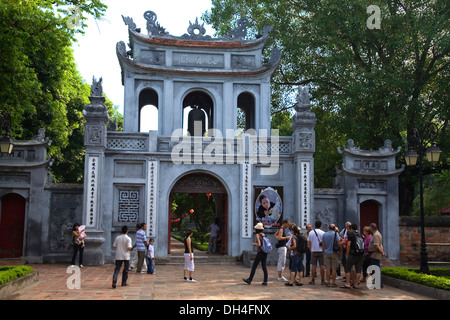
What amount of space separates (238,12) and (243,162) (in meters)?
12.8

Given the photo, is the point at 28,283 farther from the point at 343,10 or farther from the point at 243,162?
the point at 343,10

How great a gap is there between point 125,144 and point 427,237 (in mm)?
11400

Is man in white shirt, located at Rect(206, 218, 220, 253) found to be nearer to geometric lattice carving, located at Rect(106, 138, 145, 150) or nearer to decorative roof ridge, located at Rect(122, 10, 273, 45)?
geometric lattice carving, located at Rect(106, 138, 145, 150)

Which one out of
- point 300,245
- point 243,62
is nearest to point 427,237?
point 300,245

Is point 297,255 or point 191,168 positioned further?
point 191,168

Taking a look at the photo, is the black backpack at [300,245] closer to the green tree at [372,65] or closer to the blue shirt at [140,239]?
the blue shirt at [140,239]

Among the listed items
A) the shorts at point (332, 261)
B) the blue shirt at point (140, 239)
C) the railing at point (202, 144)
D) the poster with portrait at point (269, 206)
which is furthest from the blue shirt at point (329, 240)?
the railing at point (202, 144)

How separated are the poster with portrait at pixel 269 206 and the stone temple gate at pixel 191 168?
0.04 m

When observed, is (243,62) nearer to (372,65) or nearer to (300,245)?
(372,65)

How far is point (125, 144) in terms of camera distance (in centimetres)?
1733

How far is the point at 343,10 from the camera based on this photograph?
2158 cm

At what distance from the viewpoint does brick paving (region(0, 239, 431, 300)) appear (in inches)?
392

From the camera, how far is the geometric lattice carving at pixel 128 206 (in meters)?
17.0
